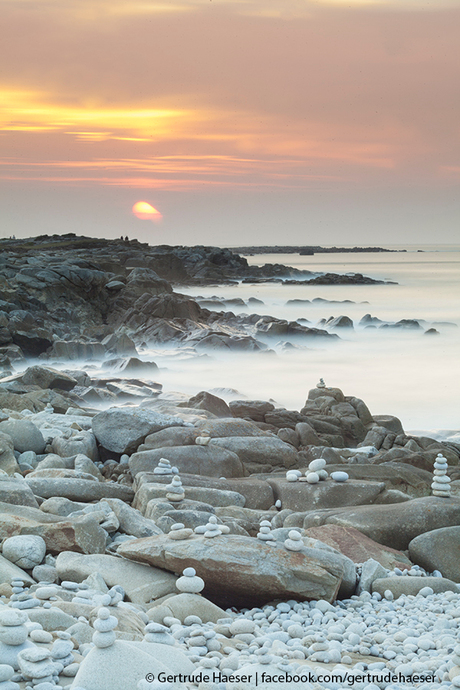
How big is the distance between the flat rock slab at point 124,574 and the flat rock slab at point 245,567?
7 cm

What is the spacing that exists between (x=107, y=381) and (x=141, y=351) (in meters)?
8.56

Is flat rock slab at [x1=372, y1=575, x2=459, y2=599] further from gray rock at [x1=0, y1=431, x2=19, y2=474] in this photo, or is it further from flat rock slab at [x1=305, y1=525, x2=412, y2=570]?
gray rock at [x1=0, y1=431, x2=19, y2=474]

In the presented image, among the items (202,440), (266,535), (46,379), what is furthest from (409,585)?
(46,379)

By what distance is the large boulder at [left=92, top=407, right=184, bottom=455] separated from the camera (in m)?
9.07

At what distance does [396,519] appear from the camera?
6.48 m

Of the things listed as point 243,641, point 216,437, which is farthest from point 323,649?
point 216,437

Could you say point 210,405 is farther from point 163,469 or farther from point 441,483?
point 441,483

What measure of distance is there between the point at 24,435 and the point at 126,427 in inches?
52.2

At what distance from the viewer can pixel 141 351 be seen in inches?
999

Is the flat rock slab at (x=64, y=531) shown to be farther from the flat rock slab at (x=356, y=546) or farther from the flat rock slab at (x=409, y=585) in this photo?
the flat rock slab at (x=409, y=585)

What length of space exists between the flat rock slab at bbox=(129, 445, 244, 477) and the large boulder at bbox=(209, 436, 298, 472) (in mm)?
341

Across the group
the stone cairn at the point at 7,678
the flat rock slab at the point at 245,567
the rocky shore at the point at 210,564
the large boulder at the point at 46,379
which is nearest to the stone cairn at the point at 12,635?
the rocky shore at the point at 210,564

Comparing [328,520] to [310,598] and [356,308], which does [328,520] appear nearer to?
[310,598]

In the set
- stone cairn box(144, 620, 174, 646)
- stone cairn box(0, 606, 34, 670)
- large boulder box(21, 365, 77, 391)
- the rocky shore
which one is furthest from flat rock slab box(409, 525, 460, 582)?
large boulder box(21, 365, 77, 391)
